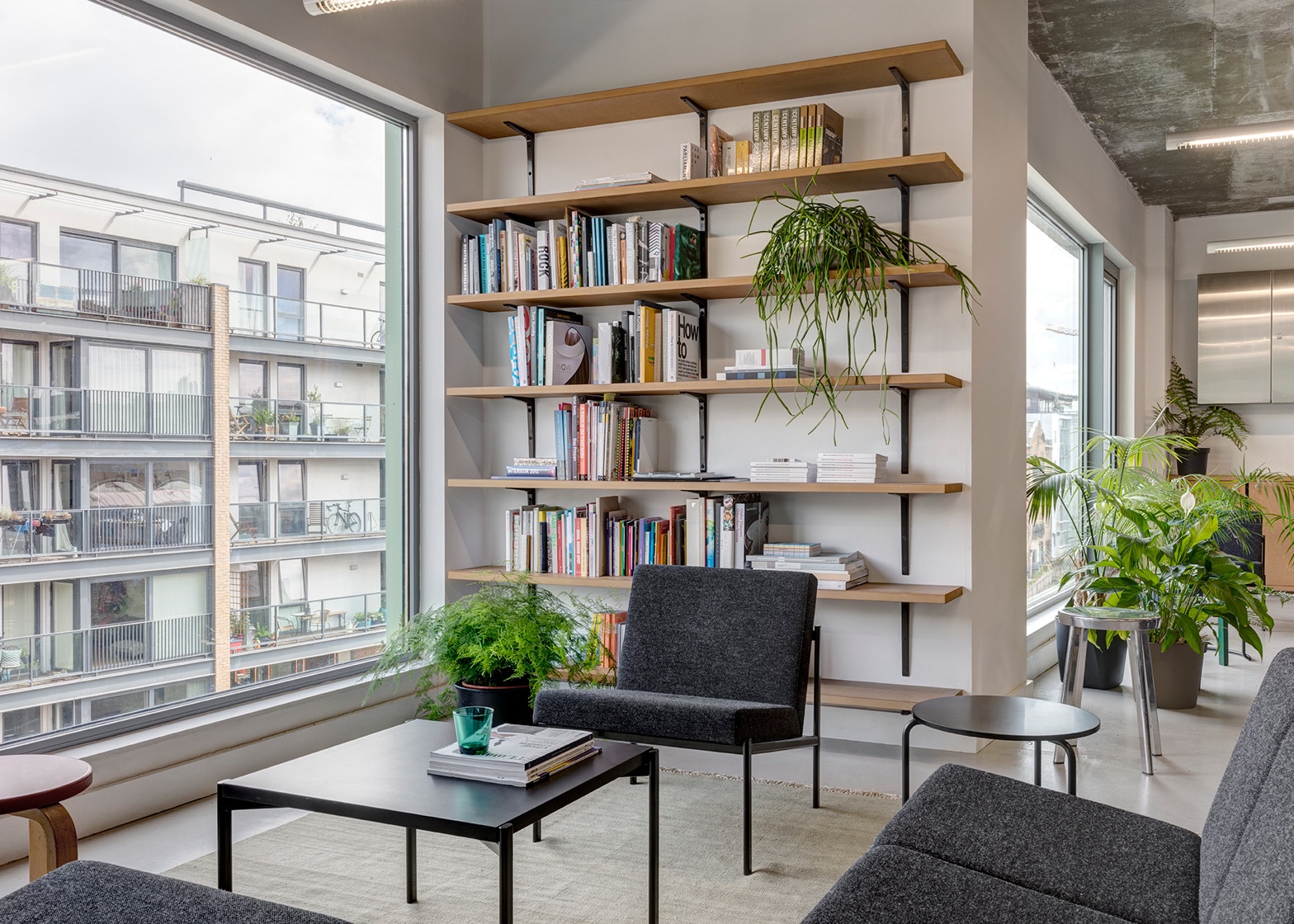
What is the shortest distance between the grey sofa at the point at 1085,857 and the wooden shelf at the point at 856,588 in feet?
5.12

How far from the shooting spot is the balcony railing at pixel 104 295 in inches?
118

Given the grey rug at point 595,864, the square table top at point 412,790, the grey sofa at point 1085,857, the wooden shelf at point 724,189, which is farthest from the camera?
the wooden shelf at point 724,189

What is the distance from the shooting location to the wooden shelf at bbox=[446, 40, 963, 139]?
3678mm

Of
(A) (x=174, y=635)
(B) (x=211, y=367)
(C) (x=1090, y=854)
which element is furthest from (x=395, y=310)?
(C) (x=1090, y=854)

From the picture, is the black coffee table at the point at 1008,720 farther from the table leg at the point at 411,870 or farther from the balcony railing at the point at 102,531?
the balcony railing at the point at 102,531

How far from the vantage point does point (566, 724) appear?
3.02 metres

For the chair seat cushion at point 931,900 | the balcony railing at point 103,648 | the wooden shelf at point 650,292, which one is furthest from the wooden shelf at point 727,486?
the chair seat cushion at point 931,900

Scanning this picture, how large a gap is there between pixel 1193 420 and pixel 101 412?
26.1ft

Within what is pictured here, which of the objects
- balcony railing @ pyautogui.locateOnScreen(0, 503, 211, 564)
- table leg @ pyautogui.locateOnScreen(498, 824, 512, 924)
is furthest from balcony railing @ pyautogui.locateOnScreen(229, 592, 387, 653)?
table leg @ pyautogui.locateOnScreen(498, 824, 512, 924)

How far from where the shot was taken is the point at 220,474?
3.58m

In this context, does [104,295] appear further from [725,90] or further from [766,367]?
[725,90]

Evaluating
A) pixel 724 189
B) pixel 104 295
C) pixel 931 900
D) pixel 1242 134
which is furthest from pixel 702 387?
pixel 1242 134

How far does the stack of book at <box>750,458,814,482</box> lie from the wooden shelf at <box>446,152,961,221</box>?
966 millimetres

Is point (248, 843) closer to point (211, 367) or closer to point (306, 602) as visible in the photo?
point (306, 602)
